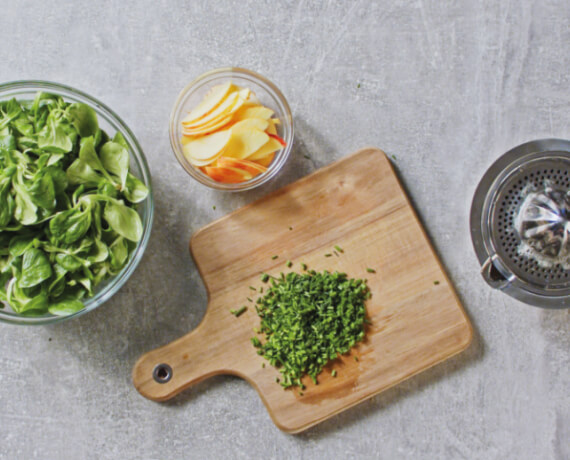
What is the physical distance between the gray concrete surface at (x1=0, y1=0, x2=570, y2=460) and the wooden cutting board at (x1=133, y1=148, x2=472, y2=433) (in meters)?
0.06

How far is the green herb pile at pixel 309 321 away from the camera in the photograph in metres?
1.40

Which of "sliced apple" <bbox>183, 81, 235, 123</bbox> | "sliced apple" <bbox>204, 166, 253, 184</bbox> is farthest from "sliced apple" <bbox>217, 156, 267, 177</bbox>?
"sliced apple" <bbox>183, 81, 235, 123</bbox>

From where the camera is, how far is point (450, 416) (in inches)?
58.6

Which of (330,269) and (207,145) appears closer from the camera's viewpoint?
(207,145)

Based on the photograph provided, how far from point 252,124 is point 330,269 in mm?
401

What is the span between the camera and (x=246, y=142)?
1.33 m

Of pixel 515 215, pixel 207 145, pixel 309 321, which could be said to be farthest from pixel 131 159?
pixel 515 215

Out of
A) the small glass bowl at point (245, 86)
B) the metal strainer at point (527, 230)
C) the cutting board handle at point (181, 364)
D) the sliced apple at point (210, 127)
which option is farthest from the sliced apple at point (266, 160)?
the metal strainer at point (527, 230)

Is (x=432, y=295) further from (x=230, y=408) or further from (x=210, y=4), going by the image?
(x=210, y=4)

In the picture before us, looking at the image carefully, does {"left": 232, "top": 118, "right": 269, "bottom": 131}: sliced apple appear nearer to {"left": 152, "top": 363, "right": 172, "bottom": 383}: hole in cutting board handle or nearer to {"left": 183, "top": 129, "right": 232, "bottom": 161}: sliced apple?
{"left": 183, "top": 129, "right": 232, "bottom": 161}: sliced apple

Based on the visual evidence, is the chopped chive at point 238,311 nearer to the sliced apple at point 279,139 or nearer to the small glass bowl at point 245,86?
the small glass bowl at point 245,86

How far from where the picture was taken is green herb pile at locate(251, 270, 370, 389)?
4.58 feet

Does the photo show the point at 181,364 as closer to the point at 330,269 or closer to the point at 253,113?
the point at 330,269

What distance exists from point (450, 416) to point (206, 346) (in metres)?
0.64
